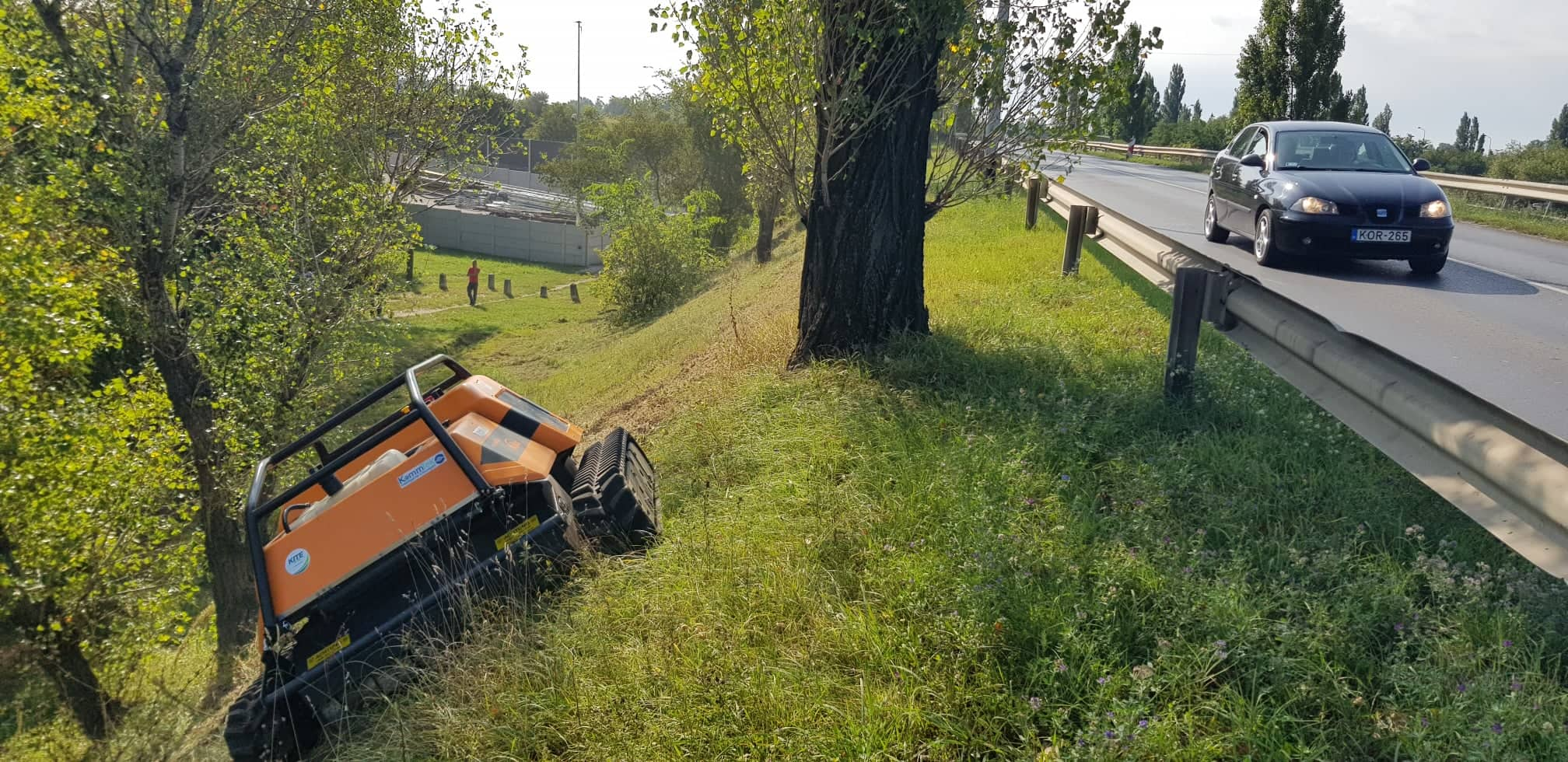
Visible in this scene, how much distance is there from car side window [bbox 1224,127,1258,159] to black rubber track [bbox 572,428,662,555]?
9.04 m

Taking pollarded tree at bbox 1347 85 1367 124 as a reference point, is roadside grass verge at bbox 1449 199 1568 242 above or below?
below

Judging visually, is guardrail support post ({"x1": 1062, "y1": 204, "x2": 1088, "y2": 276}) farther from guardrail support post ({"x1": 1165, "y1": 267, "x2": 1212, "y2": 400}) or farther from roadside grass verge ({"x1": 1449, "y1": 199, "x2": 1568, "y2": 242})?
roadside grass verge ({"x1": 1449, "y1": 199, "x2": 1568, "y2": 242})

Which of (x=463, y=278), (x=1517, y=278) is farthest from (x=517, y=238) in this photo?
(x=1517, y=278)

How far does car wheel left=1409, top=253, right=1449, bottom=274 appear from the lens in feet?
30.3

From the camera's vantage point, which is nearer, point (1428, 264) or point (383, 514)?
point (383, 514)

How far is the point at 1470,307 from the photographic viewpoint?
316 inches

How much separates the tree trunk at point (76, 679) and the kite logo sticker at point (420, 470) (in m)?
5.12

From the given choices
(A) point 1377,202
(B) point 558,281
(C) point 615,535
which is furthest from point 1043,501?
(B) point 558,281

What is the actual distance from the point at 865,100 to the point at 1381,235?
5.64 m

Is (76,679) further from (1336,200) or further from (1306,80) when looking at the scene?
(1306,80)

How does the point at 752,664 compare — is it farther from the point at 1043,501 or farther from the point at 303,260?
the point at 303,260

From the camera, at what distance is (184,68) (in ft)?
32.8

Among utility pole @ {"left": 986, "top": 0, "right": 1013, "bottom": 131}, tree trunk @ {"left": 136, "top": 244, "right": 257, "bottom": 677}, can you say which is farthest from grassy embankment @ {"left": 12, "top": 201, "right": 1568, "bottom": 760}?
tree trunk @ {"left": 136, "top": 244, "right": 257, "bottom": 677}

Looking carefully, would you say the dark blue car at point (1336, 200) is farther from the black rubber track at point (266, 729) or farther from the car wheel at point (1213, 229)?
the black rubber track at point (266, 729)
